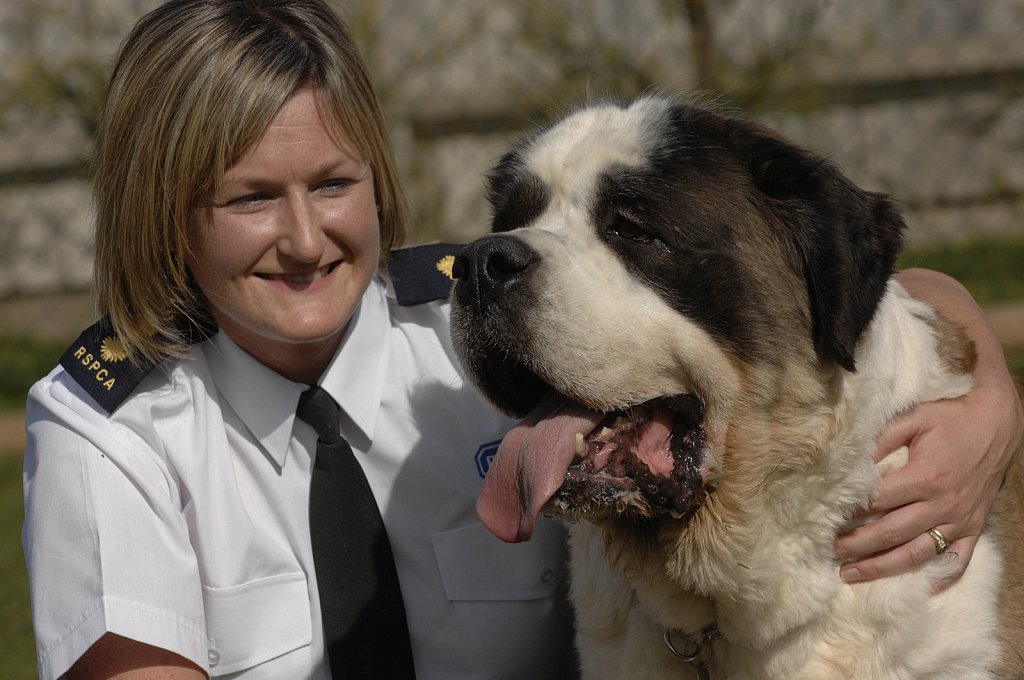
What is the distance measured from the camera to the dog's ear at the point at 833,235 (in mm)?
2268

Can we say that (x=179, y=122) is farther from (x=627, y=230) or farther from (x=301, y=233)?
(x=627, y=230)

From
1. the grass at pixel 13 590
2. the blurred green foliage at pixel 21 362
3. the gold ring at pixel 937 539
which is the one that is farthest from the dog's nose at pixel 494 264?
the blurred green foliage at pixel 21 362

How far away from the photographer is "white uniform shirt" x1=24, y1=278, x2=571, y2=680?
2.51m

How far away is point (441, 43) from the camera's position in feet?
23.0

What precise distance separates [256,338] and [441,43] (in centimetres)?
447

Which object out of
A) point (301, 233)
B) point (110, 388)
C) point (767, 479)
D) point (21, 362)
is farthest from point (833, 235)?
point (21, 362)

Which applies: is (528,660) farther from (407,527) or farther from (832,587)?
(832,587)

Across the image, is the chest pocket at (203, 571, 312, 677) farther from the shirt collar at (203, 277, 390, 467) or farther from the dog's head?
the dog's head

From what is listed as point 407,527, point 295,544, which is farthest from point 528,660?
point 295,544

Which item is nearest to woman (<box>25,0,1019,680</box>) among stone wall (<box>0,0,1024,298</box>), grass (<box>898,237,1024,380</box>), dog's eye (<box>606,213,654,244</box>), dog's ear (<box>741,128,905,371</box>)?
dog's ear (<box>741,128,905,371</box>)

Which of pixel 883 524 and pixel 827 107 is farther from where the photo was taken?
pixel 827 107

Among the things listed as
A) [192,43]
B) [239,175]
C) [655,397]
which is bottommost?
[655,397]

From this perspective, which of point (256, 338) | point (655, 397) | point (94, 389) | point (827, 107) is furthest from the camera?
point (827, 107)

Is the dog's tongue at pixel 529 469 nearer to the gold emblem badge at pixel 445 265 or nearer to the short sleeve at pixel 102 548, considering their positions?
the short sleeve at pixel 102 548
